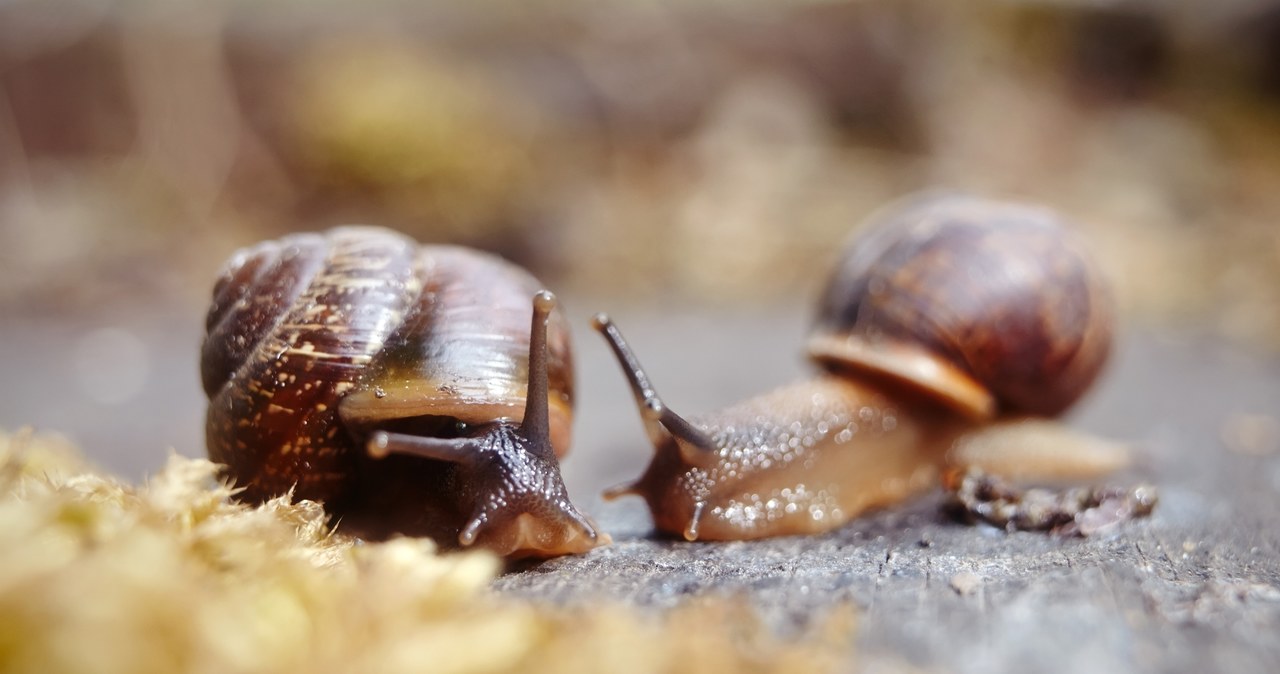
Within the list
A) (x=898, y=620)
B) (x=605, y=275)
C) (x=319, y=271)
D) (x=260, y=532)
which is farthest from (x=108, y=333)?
(x=898, y=620)

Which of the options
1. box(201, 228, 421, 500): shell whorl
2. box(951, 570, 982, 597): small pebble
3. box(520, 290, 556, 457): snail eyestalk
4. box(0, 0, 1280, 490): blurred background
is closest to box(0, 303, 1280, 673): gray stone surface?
box(951, 570, 982, 597): small pebble

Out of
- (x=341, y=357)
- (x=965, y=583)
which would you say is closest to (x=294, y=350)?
(x=341, y=357)

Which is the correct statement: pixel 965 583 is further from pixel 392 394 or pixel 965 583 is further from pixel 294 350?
pixel 294 350

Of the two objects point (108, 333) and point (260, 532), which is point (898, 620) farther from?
point (108, 333)

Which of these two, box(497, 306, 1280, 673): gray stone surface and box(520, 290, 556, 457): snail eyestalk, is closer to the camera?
box(497, 306, 1280, 673): gray stone surface

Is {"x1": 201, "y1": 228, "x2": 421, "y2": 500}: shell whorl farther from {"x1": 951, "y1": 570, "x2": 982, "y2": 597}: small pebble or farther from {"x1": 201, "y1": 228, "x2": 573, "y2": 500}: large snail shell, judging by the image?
{"x1": 951, "y1": 570, "x2": 982, "y2": 597}: small pebble

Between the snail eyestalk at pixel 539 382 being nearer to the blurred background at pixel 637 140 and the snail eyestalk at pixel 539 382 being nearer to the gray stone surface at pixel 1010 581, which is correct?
the gray stone surface at pixel 1010 581
